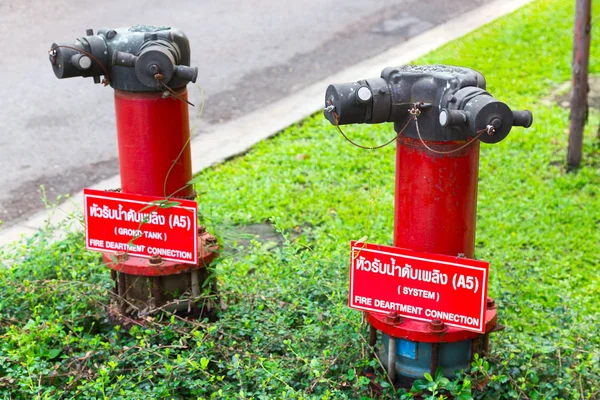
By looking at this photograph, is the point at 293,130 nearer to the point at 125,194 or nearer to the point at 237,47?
the point at 237,47

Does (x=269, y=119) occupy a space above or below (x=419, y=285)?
above

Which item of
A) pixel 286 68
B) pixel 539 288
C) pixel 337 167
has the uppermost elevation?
pixel 286 68

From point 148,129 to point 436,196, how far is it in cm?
122

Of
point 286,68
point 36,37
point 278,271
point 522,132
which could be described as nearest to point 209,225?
point 278,271

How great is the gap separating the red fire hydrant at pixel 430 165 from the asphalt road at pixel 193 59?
10.8 ft

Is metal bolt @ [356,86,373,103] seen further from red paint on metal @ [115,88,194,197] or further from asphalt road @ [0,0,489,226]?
asphalt road @ [0,0,489,226]

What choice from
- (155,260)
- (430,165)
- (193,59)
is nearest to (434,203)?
(430,165)

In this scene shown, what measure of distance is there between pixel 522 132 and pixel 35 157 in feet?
12.3

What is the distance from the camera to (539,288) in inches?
177

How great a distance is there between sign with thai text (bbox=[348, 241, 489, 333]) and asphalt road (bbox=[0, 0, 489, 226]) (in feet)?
10.4

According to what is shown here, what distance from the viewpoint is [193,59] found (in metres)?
→ 8.62

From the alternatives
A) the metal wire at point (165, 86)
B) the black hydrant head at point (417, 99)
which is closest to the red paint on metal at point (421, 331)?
the black hydrant head at point (417, 99)

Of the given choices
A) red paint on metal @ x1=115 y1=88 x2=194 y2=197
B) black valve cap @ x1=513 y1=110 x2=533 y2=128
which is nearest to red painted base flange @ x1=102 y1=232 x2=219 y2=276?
red paint on metal @ x1=115 y1=88 x2=194 y2=197

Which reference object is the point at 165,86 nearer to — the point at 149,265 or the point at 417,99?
the point at 149,265
